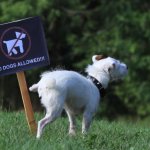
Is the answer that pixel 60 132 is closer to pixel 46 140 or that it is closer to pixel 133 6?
pixel 46 140

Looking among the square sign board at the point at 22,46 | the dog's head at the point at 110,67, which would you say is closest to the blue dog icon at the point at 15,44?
the square sign board at the point at 22,46

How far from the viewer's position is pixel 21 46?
384 inches

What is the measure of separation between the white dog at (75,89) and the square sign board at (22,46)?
0.28 meters

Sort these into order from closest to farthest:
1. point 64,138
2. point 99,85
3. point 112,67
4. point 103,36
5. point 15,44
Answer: point 64,138 < point 15,44 < point 99,85 < point 112,67 < point 103,36

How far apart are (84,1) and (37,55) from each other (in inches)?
750

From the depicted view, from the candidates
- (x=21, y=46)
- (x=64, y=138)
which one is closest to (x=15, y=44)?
(x=21, y=46)

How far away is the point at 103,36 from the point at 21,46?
17.2 metres

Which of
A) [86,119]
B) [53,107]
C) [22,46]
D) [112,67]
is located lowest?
[86,119]

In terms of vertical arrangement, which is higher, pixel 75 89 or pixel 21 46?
pixel 21 46

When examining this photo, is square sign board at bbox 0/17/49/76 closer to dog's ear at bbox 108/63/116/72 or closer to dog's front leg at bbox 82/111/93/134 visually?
dog's front leg at bbox 82/111/93/134

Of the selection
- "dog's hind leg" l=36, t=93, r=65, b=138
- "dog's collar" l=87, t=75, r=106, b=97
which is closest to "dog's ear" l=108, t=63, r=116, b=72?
"dog's collar" l=87, t=75, r=106, b=97

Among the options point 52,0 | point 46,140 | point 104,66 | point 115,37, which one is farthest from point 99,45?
point 46,140

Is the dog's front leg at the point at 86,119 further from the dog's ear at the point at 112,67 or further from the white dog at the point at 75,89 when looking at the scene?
the dog's ear at the point at 112,67

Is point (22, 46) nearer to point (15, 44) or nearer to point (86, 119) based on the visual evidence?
point (15, 44)
